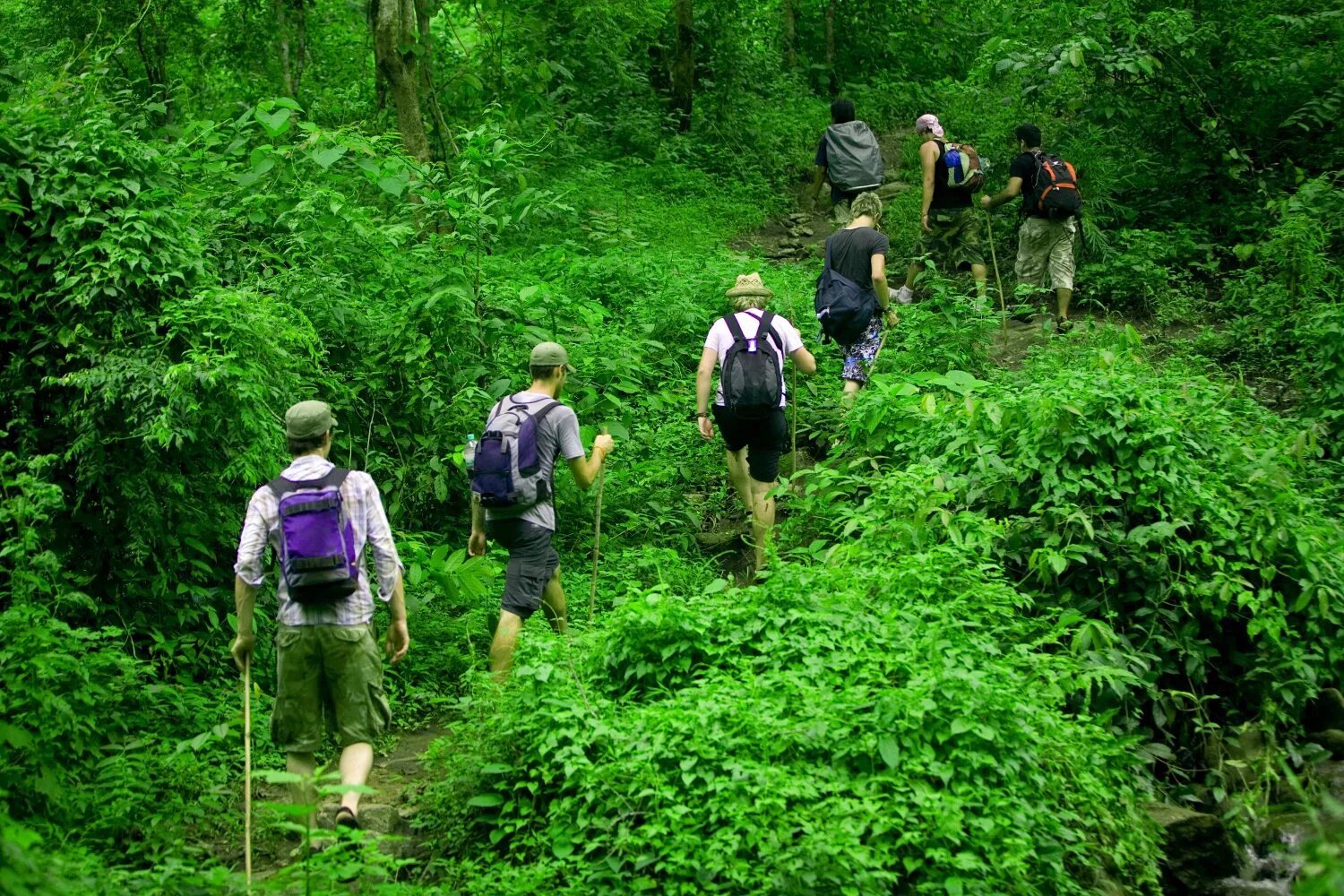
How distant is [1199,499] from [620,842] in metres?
4.25

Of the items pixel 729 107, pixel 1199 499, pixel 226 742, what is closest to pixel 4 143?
pixel 226 742

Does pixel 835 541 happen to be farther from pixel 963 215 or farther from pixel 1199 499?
pixel 963 215

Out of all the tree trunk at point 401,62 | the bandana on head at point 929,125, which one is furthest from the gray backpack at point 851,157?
the tree trunk at point 401,62

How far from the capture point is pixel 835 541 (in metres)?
7.88

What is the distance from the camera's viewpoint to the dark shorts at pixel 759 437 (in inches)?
317

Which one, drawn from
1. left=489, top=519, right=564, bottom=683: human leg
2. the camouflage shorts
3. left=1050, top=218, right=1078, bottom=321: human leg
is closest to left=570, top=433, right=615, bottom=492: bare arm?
left=489, top=519, right=564, bottom=683: human leg

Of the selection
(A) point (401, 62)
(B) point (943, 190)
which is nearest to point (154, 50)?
(A) point (401, 62)

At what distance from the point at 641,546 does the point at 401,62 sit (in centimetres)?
581

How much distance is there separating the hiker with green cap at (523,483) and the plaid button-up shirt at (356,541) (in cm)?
116

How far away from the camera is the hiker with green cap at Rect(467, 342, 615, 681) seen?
646cm

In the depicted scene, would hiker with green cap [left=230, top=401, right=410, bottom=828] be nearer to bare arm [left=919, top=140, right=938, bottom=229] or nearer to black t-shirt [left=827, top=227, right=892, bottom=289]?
black t-shirt [left=827, top=227, right=892, bottom=289]

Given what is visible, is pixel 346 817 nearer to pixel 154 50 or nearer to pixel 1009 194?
pixel 1009 194

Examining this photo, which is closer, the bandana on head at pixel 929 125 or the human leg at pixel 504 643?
the human leg at pixel 504 643

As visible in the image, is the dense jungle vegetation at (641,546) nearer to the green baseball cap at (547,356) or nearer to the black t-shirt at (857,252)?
the black t-shirt at (857,252)
